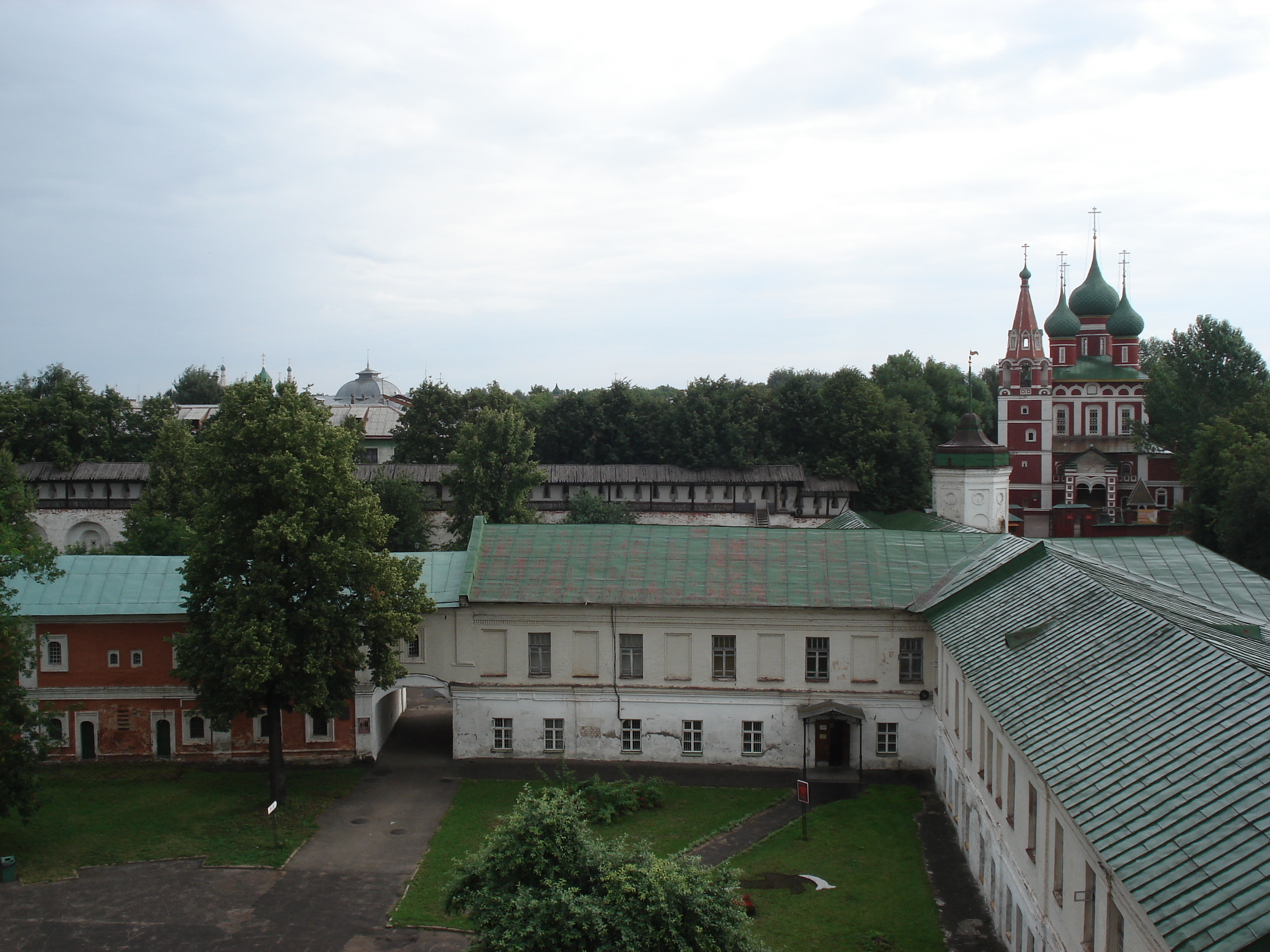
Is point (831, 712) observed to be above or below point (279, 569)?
below

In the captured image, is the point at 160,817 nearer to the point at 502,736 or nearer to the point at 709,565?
the point at 502,736

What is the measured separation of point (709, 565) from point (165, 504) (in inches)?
1333

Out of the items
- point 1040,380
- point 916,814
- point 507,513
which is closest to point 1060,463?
point 1040,380

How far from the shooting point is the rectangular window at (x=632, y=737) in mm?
31453

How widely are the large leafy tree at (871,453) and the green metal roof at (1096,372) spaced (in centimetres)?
1710

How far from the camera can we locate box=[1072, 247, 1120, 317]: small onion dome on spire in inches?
3078

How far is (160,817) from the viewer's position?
87.6 feet

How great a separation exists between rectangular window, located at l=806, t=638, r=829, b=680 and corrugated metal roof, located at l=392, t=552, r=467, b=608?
35.4 ft

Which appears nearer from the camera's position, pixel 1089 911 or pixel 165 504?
pixel 1089 911

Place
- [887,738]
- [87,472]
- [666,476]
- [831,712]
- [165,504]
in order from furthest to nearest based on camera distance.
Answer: [87,472], [666,476], [165,504], [887,738], [831,712]

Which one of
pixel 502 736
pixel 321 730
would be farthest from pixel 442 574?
pixel 321 730

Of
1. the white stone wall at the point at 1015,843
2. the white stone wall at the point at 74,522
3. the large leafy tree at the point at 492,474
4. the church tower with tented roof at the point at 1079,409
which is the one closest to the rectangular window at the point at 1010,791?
the white stone wall at the point at 1015,843

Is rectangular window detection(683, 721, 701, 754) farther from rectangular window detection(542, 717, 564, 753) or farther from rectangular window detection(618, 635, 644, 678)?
rectangular window detection(542, 717, 564, 753)

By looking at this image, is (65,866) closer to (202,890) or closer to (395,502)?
(202,890)
